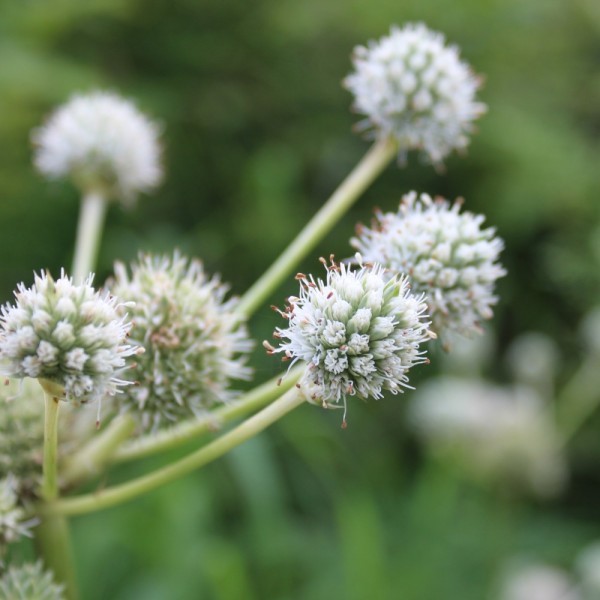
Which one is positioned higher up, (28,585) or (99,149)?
(99,149)

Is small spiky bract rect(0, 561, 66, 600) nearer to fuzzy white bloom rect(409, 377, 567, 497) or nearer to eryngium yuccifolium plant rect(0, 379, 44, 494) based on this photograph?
eryngium yuccifolium plant rect(0, 379, 44, 494)

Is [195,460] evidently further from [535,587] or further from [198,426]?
[535,587]

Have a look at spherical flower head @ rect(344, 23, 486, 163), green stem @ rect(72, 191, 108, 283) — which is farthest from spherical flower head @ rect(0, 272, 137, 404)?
spherical flower head @ rect(344, 23, 486, 163)

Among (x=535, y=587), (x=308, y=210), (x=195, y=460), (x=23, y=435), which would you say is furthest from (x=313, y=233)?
(x=308, y=210)

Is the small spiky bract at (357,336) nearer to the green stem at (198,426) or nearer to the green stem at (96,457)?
the green stem at (198,426)

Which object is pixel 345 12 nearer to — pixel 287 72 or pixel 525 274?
pixel 287 72
